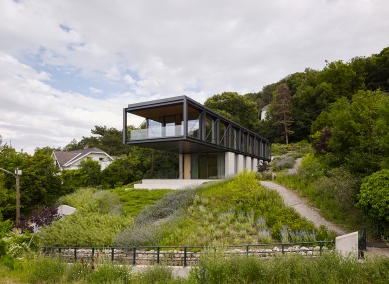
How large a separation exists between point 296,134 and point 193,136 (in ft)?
110

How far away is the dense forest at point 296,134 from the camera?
12.5 m

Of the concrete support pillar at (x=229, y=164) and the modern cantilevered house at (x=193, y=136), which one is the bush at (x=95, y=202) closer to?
the modern cantilevered house at (x=193, y=136)

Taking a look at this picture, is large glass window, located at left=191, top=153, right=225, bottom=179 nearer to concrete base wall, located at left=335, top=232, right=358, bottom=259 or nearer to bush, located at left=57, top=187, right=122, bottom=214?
bush, located at left=57, top=187, right=122, bottom=214

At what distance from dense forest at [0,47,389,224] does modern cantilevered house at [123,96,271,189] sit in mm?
3513

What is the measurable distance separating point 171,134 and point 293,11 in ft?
33.6

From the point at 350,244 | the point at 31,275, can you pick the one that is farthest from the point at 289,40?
the point at 31,275

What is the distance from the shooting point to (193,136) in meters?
19.2

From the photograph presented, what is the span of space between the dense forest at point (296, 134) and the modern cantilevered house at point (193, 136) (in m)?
3.51

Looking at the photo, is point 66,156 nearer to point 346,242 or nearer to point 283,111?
A: point 283,111

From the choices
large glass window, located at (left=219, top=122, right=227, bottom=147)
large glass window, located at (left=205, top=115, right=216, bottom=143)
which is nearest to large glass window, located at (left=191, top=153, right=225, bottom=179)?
large glass window, located at (left=219, top=122, right=227, bottom=147)

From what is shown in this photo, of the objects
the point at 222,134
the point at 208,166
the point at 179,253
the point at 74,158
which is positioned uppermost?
the point at 222,134

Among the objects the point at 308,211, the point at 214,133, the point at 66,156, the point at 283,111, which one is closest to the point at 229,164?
the point at 214,133

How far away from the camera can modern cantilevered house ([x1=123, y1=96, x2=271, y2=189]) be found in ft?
62.9

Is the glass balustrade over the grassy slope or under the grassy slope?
over
